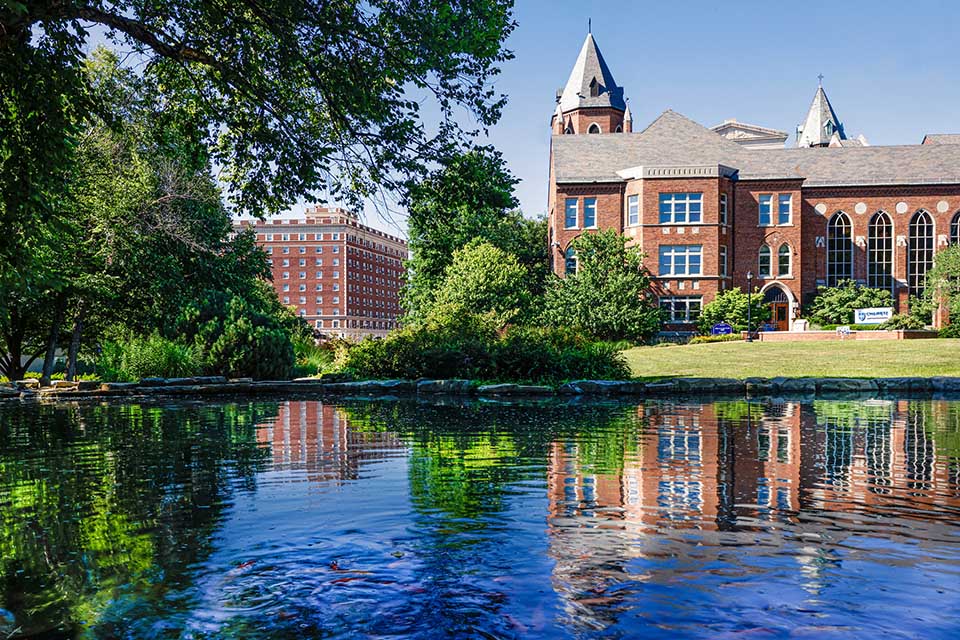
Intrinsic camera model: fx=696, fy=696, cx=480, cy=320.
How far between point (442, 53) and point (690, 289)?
39120 mm

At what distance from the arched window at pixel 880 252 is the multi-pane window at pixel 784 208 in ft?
22.5

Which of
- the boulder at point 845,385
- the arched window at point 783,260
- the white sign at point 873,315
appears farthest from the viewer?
the arched window at point 783,260

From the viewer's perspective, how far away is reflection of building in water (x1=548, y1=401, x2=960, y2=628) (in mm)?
4305

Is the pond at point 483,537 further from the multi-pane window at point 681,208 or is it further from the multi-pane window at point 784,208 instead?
the multi-pane window at point 784,208

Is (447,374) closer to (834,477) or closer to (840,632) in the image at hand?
(834,477)

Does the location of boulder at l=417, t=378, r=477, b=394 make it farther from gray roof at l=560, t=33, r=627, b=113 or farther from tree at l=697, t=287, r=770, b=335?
gray roof at l=560, t=33, r=627, b=113

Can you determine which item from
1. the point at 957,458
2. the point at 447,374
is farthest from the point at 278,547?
the point at 447,374

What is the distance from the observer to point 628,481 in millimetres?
6719

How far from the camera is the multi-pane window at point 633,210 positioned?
47.1 meters

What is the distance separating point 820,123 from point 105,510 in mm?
88779

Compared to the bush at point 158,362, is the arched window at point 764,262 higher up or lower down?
higher up

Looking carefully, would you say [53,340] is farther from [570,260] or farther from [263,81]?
[570,260]

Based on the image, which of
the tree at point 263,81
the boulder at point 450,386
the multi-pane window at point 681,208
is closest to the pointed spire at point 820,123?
the multi-pane window at point 681,208

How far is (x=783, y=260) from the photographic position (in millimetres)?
47625
